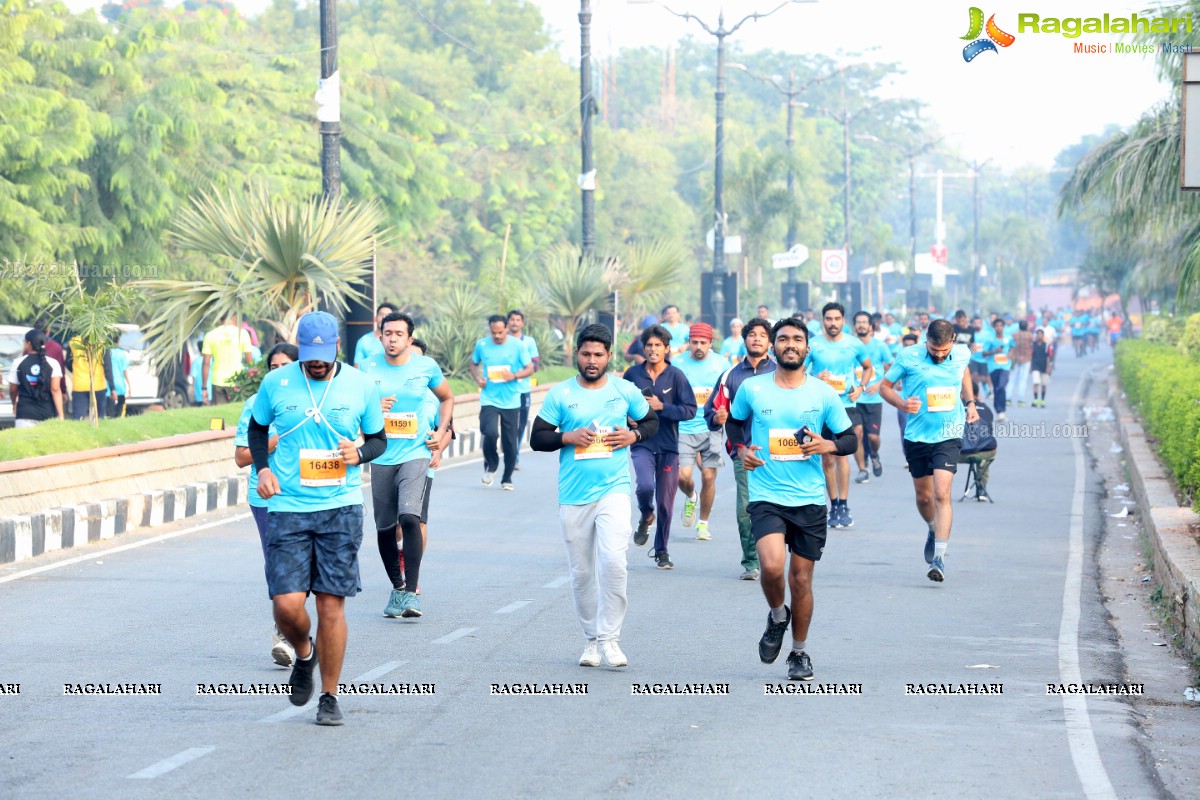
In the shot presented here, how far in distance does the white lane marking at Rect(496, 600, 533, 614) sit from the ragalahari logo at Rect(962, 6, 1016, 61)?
1216 cm

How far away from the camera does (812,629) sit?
1068cm

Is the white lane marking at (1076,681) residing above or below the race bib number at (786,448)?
below

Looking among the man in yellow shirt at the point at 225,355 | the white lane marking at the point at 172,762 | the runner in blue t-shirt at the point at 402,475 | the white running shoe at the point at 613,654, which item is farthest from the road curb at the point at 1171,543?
the man in yellow shirt at the point at 225,355

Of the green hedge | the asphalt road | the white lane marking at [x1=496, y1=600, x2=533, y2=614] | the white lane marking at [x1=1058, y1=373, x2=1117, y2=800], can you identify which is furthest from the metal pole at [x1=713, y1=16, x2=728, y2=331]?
the white lane marking at [x1=496, y1=600, x2=533, y2=614]

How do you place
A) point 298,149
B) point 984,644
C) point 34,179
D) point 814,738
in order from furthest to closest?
1. point 298,149
2. point 34,179
3. point 984,644
4. point 814,738

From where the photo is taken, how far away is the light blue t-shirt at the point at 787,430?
30.0 ft

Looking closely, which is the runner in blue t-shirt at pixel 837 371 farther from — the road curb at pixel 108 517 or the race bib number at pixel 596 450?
the race bib number at pixel 596 450

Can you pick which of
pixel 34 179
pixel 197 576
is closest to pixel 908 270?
pixel 34 179

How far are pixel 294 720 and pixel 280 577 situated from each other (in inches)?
25.2

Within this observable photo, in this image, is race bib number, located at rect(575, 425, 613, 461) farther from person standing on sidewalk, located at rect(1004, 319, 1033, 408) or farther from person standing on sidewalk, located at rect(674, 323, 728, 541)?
person standing on sidewalk, located at rect(1004, 319, 1033, 408)

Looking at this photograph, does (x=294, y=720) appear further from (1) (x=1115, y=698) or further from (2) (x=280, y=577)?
(1) (x=1115, y=698)

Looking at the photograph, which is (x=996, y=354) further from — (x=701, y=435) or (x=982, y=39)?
(x=701, y=435)

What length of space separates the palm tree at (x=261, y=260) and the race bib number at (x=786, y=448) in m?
11.2

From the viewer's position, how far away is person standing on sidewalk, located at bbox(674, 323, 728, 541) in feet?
46.7
